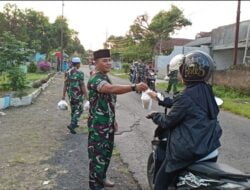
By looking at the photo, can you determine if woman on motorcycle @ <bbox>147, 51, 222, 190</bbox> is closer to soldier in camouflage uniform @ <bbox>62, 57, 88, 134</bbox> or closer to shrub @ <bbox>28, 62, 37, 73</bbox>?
soldier in camouflage uniform @ <bbox>62, 57, 88, 134</bbox>

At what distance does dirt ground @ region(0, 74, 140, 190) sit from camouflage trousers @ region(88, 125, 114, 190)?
380 mm

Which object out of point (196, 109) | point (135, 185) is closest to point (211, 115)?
point (196, 109)

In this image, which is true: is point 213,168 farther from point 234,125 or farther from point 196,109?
point 234,125

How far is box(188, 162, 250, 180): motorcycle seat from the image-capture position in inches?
122

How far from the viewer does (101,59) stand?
16.1 ft

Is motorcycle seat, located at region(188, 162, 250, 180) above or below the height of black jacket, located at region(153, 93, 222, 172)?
below

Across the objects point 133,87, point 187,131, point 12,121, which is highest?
point 133,87

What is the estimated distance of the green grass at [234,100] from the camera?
1305 cm

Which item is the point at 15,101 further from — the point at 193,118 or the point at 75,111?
the point at 193,118

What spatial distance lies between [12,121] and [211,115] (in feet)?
25.5

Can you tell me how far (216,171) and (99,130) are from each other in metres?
1.94

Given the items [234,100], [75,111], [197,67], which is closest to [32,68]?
[234,100]

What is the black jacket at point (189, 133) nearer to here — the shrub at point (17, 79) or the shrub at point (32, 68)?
the shrub at point (17, 79)

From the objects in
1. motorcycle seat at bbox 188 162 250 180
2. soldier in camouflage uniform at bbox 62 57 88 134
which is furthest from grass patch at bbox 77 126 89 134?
motorcycle seat at bbox 188 162 250 180
